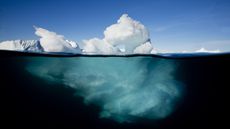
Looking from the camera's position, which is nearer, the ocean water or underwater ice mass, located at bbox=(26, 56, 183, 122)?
the ocean water

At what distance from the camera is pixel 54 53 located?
13422mm

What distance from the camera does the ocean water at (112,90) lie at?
49.3ft

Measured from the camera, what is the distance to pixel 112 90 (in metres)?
17.0

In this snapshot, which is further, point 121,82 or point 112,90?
point 121,82

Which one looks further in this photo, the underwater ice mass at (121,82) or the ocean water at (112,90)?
the underwater ice mass at (121,82)

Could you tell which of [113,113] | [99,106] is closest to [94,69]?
[99,106]

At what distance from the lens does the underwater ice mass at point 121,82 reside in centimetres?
1518

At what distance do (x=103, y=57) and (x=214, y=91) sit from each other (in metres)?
14.6

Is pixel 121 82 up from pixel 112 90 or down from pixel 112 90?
up

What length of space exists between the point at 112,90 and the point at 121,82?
1.33 m

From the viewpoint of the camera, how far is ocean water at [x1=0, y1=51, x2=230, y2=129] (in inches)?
591

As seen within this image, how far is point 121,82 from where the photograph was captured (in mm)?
17469

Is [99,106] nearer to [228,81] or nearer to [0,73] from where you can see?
[0,73]

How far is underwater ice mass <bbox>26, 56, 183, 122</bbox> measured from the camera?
15180mm
